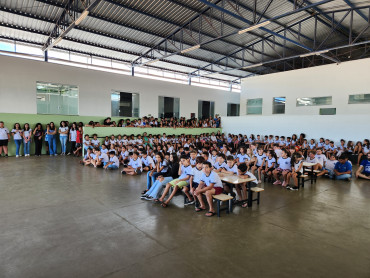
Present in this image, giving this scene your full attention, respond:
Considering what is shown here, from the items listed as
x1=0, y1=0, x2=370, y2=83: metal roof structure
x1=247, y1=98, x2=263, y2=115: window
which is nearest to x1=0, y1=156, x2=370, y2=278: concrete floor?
x1=0, y1=0, x2=370, y2=83: metal roof structure

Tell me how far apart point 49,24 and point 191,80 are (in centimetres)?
1238

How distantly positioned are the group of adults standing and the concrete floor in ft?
20.7

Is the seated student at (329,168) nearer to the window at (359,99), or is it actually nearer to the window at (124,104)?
the window at (359,99)

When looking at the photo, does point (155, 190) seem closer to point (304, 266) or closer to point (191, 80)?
point (304, 266)

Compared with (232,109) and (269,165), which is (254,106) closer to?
(232,109)

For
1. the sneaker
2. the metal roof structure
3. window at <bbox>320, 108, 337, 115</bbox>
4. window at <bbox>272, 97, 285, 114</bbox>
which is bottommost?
the sneaker

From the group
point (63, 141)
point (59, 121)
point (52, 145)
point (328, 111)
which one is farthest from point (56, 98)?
point (328, 111)

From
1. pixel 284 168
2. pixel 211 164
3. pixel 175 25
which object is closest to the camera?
pixel 211 164

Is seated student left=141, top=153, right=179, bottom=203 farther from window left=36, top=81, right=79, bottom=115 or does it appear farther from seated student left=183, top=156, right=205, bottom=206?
window left=36, top=81, right=79, bottom=115

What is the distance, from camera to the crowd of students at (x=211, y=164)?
493 cm

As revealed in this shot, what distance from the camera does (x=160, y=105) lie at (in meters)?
17.3

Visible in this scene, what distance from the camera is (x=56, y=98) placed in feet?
42.2

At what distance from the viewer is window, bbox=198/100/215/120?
65.3 ft

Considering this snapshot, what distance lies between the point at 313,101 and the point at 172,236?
49.0 ft
